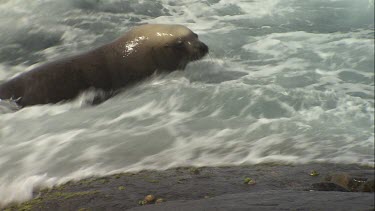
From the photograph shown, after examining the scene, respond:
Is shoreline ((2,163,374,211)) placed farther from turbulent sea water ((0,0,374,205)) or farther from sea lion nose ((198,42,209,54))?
sea lion nose ((198,42,209,54))

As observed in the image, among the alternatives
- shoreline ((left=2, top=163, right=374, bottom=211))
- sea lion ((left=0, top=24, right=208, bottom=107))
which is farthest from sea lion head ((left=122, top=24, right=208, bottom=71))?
shoreline ((left=2, top=163, right=374, bottom=211))

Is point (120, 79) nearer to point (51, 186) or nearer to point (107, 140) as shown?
point (107, 140)

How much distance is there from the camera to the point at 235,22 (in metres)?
8.18

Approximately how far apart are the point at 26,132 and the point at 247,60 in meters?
2.90

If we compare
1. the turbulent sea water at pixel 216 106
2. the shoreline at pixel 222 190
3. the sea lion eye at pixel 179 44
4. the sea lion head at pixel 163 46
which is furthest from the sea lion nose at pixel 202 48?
the shoreline at pixel 222 190

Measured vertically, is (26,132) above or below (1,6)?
below

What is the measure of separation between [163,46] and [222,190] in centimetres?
318

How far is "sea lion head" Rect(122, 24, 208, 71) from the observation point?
5.75 meters

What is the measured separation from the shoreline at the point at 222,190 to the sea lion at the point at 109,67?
2132 mm

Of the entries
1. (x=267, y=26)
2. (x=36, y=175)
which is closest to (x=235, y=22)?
(x=267, y=26)

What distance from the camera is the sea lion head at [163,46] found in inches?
227

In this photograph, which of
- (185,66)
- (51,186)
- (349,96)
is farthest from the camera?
(185,66)

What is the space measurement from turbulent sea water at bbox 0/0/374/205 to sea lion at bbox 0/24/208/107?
0.50 ft

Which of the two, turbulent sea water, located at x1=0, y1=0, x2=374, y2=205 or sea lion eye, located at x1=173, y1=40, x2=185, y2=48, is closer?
turbulent sea water, located at x1=0, y1=0, x2=374, y2=205
